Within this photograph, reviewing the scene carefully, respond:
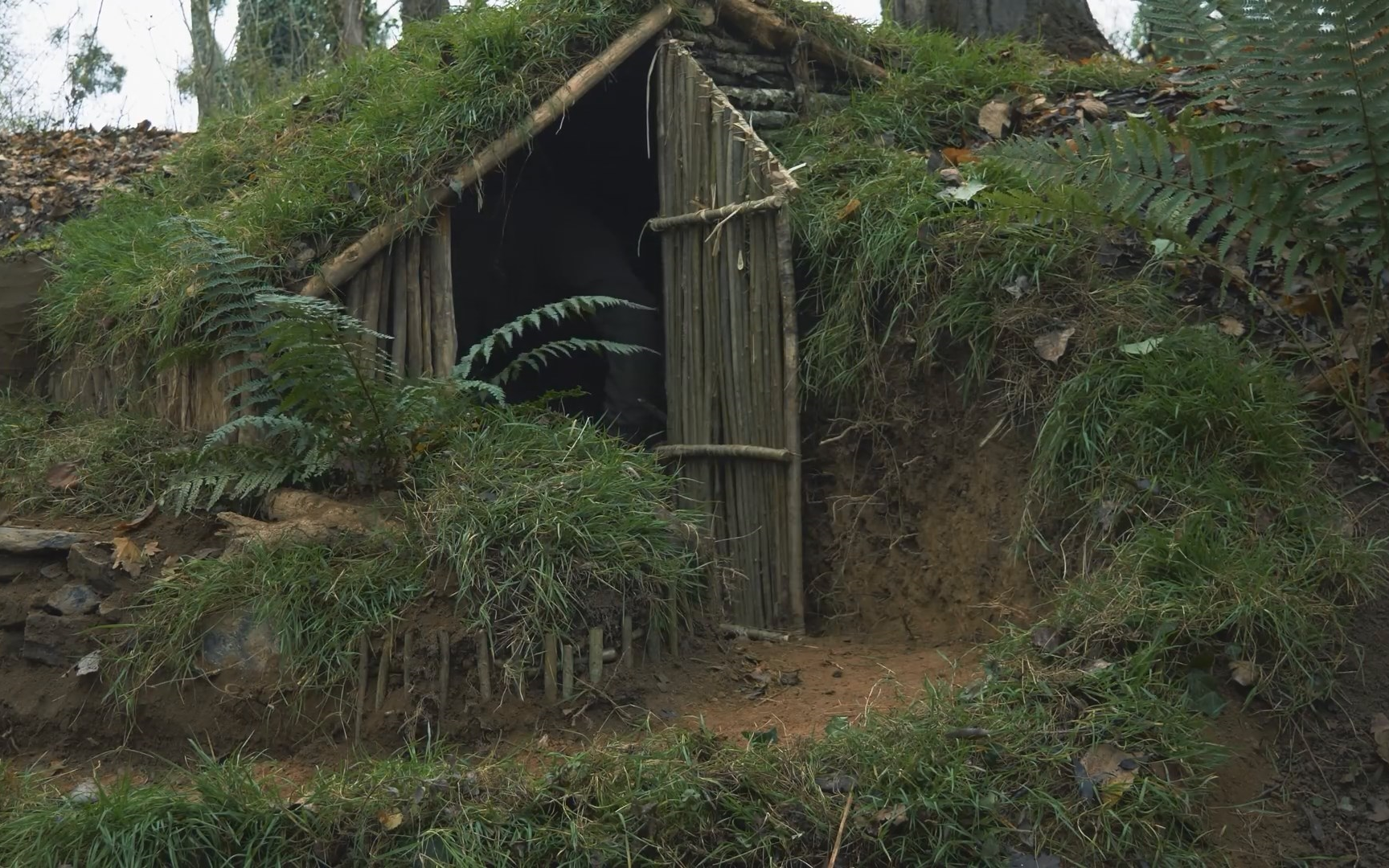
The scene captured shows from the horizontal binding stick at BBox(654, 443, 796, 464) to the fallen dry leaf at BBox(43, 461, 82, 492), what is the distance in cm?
233

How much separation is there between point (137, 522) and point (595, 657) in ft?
5.91

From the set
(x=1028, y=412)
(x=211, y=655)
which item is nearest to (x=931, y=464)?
(x=1028, y=412)

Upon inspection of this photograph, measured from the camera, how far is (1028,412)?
4703 mm

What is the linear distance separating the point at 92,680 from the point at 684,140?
3308 millimetres

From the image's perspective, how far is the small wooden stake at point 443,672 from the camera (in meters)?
3.89

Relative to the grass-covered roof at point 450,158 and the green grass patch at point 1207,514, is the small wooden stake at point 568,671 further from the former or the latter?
the grass-covered roof at point 450,158

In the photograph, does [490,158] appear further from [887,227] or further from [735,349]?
[887,227]

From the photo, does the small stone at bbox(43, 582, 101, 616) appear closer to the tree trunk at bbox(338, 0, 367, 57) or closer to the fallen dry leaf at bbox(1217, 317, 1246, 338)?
the fallen dry leaf at bbox(1217, 317, 1246, 338)

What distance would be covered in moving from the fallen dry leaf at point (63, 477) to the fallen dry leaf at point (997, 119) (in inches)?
174

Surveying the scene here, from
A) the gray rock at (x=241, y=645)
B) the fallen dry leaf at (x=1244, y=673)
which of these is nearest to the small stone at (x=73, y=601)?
the gray rock at (x=241, y=645)

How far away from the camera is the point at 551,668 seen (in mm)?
3932

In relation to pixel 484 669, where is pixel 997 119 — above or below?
above

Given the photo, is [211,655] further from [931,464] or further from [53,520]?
[931,464]

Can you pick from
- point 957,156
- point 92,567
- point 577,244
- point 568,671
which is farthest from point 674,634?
point 577,244
